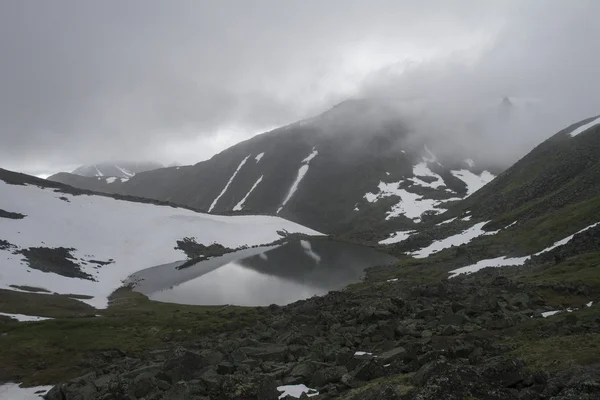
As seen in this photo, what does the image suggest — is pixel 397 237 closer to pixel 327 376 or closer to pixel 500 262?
pixel 500 262

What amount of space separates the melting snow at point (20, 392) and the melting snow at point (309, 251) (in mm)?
83813

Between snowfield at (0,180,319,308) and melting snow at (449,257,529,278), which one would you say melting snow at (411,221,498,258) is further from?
snowfield at (0,180,319,308)

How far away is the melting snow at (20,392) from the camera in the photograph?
98.0ft

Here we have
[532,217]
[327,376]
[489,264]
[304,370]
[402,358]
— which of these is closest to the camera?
[402,358]

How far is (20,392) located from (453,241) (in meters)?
95.0

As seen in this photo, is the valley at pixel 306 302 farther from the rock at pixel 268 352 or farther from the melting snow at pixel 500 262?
the melting snow at pixel 500 262

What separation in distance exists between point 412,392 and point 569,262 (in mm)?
42170

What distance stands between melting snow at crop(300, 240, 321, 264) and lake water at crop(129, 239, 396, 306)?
145 millimetres

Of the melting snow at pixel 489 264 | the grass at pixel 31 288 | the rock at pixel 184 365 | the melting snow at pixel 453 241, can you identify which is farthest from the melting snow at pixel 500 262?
the grass at pixel 31 288

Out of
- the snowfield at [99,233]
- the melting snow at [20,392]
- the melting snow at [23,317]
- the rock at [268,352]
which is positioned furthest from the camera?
the snowfield at [99,233]

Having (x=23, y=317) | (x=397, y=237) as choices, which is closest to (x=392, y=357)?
(x=23, y=317)

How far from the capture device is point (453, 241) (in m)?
103

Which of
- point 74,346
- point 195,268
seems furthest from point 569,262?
point 195,268

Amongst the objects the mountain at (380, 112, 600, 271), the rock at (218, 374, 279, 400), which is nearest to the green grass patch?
the rock at (218, 374, 279, 400)
